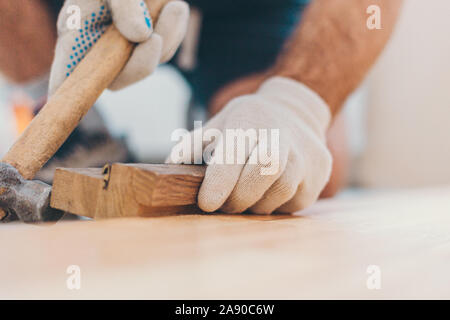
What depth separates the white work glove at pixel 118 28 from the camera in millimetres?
716

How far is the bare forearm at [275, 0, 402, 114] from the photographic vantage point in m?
1.12

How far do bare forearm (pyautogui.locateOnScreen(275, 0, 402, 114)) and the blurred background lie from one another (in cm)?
81

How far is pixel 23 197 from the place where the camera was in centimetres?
52

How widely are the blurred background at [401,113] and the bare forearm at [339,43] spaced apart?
0.81 meters

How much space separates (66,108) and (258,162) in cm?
34

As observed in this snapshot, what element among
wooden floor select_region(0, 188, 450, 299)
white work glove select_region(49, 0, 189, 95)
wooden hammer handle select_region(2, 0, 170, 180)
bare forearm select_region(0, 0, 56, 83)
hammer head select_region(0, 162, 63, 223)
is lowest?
wooden floor select_region(0, 188, 450, 299)

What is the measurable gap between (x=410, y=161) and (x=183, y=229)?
243 centimetres

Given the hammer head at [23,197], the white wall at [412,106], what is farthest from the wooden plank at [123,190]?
the white wall at [412,106]

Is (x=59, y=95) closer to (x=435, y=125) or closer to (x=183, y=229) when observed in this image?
(x=183, y=229)
